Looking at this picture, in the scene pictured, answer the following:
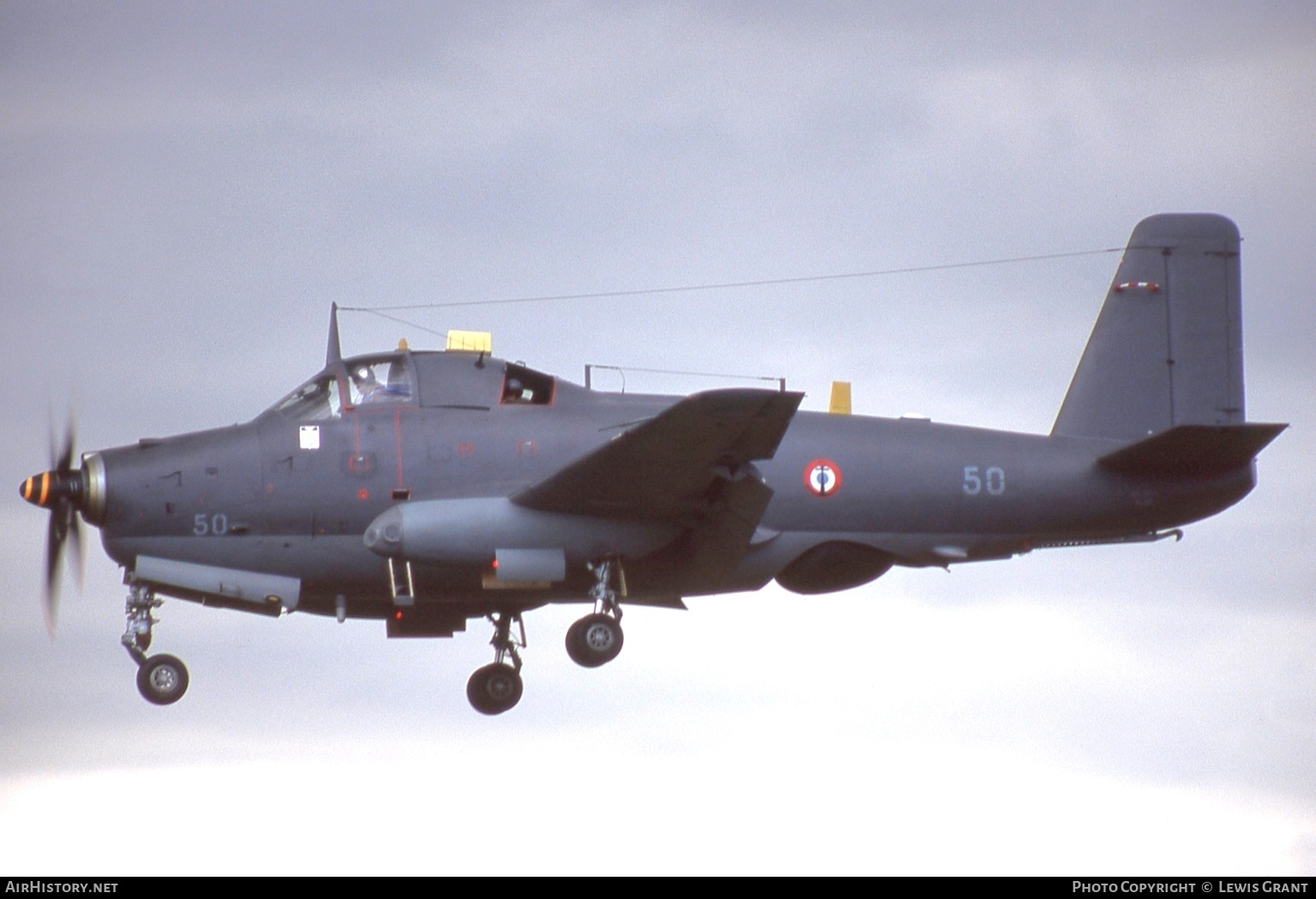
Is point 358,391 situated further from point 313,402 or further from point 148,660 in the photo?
point 148,660

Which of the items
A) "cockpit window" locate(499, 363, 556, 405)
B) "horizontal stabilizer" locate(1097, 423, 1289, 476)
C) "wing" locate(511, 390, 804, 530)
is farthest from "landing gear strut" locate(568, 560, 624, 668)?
"horizontal stabilizer" locate(1097, 423, 1289, 476)

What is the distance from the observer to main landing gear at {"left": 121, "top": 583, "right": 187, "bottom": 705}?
2628cm

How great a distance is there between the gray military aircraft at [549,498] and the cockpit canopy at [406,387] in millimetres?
29

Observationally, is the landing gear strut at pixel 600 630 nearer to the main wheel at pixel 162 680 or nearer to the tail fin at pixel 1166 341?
the main wheel at pixel 162 680

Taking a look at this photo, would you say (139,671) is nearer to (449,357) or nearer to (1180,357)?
(449,357)

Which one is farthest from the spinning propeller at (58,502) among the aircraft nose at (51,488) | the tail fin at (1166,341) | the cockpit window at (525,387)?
the tail fin at (1166,341)

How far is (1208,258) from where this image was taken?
30812 millimetres

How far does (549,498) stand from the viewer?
26.2 m

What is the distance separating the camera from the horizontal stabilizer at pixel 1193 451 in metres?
27.7

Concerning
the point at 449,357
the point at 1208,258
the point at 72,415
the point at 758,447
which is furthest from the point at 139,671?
the point at 1208,258

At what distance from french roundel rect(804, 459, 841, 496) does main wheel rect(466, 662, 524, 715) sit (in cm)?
524

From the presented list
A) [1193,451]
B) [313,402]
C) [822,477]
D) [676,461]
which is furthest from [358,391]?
[1193,451]

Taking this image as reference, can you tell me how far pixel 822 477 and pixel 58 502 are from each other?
394 inches

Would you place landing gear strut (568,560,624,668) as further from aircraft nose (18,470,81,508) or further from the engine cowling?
aircraft nose (18,470,81,508)
